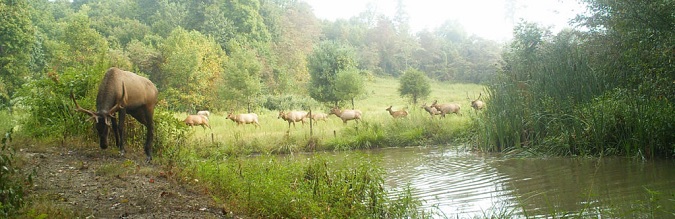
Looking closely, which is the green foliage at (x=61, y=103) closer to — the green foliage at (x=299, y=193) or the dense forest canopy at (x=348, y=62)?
the dense forest canopy at (x=348, y=62)

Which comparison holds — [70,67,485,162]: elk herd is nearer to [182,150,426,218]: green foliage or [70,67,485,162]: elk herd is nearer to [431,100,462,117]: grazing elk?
[182,150,426,218]: green foliage

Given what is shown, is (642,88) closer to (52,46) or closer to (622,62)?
(622,62)

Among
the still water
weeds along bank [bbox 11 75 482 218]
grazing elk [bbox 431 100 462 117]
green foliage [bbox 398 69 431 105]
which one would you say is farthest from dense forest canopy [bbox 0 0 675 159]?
green foliage [bbox 398 69 431 105]

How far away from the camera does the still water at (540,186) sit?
5441mm

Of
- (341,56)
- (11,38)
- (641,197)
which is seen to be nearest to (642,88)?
(641,197)

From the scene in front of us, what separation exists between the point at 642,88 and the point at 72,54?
31.3 m

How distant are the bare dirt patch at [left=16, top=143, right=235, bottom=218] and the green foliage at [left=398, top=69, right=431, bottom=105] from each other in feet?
86.4

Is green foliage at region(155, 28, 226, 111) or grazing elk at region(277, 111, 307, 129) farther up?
green foliage at region(155, 28, 226, 111)

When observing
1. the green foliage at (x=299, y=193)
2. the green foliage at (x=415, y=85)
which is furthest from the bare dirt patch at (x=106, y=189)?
the green foliage at (x=415, y=85)

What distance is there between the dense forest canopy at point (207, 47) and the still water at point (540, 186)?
18.7ft

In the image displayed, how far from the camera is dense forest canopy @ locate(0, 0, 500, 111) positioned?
28.5 meters

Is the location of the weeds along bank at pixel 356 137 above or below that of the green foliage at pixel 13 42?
below

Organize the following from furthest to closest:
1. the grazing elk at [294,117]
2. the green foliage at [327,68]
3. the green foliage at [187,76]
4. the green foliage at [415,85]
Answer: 1. the green foliage at [415,85]
2. the green foliage at [327,68]
3. the green foliage at [187,76]
4. the grazing elk at [294,117]

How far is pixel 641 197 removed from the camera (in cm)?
582
